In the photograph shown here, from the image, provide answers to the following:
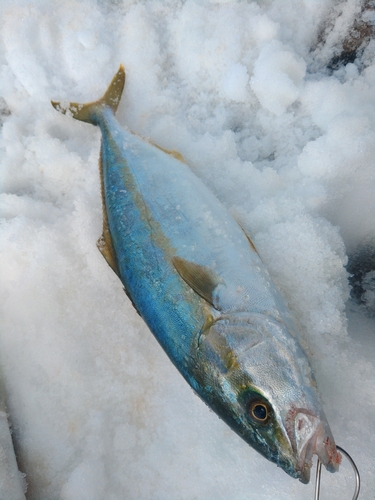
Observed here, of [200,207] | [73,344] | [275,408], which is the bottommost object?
[73,344]

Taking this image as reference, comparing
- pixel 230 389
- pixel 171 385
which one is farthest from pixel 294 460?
pixel 171 385

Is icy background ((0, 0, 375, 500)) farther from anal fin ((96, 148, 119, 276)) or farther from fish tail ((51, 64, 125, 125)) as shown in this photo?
anal fin ((96, 148, 119, 276))

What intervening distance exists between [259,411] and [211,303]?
42cm

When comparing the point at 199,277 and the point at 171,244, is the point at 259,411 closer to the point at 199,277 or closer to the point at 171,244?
the point at 199,277

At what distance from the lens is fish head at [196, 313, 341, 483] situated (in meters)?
1.25

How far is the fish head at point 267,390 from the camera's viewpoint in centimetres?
→ 125

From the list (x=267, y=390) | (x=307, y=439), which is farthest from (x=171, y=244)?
(x=307, y=439)

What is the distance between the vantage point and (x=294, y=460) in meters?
1.25

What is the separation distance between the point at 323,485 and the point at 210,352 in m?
0.93

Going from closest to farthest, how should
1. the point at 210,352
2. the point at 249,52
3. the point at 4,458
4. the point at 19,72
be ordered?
the point at 210,352 < the point at 4,458 < the point at 249,52 < the point at 19,72

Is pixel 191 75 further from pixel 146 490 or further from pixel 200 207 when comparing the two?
pixel 146 490

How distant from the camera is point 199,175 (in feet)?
6.99

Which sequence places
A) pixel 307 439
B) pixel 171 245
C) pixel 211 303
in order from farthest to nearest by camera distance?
pixel 171 245
pixel 211 303
pixel 307 439

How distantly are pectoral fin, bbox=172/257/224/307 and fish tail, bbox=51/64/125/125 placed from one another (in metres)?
1.10
